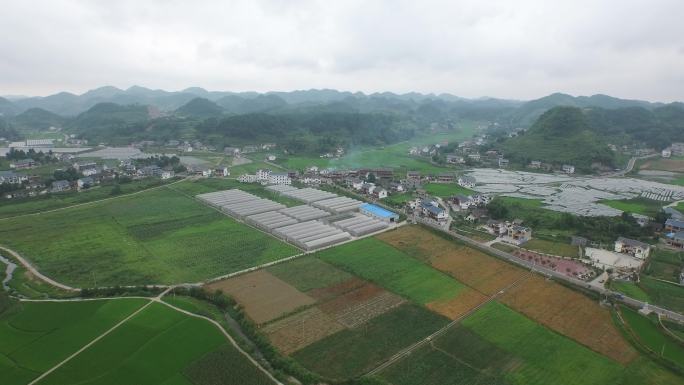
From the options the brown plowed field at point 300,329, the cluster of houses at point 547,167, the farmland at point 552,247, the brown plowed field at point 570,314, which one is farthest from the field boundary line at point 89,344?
the cluster of houses at point 547,167

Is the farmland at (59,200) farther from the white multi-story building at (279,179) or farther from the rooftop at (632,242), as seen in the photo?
the rooftop at (632,242)

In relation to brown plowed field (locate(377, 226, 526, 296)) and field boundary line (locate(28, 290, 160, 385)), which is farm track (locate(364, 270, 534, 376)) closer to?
brown plowed field (locate(377, 226, 526, 296))

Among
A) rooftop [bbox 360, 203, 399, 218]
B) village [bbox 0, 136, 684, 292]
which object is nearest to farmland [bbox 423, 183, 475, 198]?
village [bbox 0, 136, 684, 292]

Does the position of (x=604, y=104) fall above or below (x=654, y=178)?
above

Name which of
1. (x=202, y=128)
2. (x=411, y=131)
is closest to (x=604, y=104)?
(x=411, y=131)

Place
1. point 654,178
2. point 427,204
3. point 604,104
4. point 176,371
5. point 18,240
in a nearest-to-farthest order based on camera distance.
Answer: point 176,371, point 18,240, point 427,204, point 654,178, point 604,104

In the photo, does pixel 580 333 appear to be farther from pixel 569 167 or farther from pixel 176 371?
pixel 569 167

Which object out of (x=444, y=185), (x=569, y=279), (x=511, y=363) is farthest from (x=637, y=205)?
(x=511, y=363)

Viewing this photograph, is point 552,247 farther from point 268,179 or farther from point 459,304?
point 268,179
